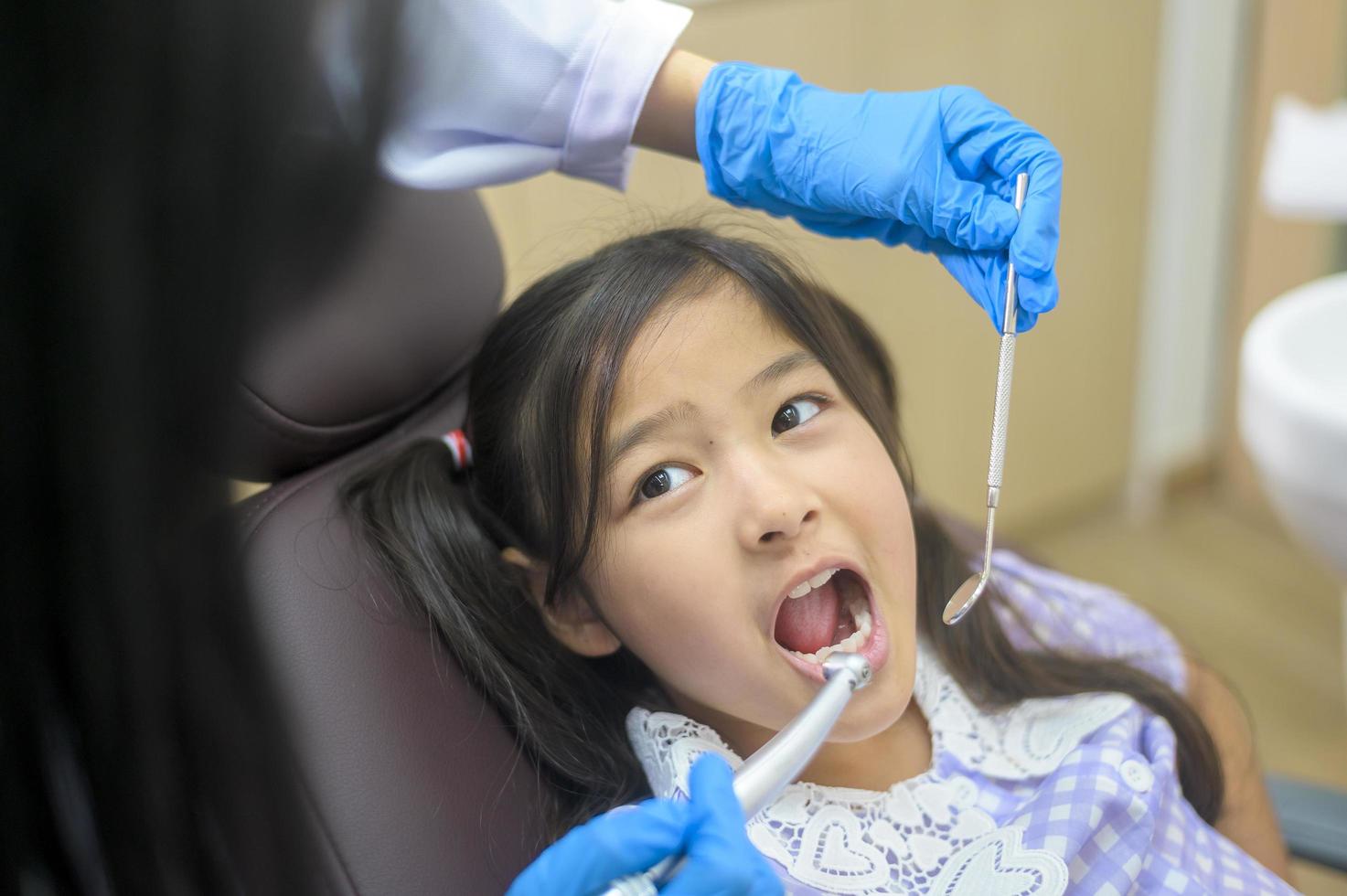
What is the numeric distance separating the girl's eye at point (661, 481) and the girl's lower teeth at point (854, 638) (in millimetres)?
129

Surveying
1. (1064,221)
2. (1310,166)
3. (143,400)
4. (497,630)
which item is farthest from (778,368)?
(1064,221)

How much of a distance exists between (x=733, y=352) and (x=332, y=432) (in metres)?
0.29

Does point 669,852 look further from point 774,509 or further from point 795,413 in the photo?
point 795,413

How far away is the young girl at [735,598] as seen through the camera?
0.72 metres

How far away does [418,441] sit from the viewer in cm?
85

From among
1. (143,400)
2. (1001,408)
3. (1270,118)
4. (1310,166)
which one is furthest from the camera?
(1270,118)

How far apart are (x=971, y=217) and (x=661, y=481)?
0.26 m

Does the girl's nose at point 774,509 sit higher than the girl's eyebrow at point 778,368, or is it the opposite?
the girl's eyebrow at point 778,368

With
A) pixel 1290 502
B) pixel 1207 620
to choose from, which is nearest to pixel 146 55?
pixel 1290 502

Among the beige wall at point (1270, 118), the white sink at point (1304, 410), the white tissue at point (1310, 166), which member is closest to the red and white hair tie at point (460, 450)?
the white sink at point (1304, 410)

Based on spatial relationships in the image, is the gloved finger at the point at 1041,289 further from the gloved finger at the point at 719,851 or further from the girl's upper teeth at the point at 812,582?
the gloved finger at the point at 719,851

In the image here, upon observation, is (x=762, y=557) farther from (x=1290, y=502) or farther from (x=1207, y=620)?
(x=1207, y=620)

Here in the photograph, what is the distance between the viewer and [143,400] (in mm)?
431

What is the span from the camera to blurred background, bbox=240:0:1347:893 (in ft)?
5.25
